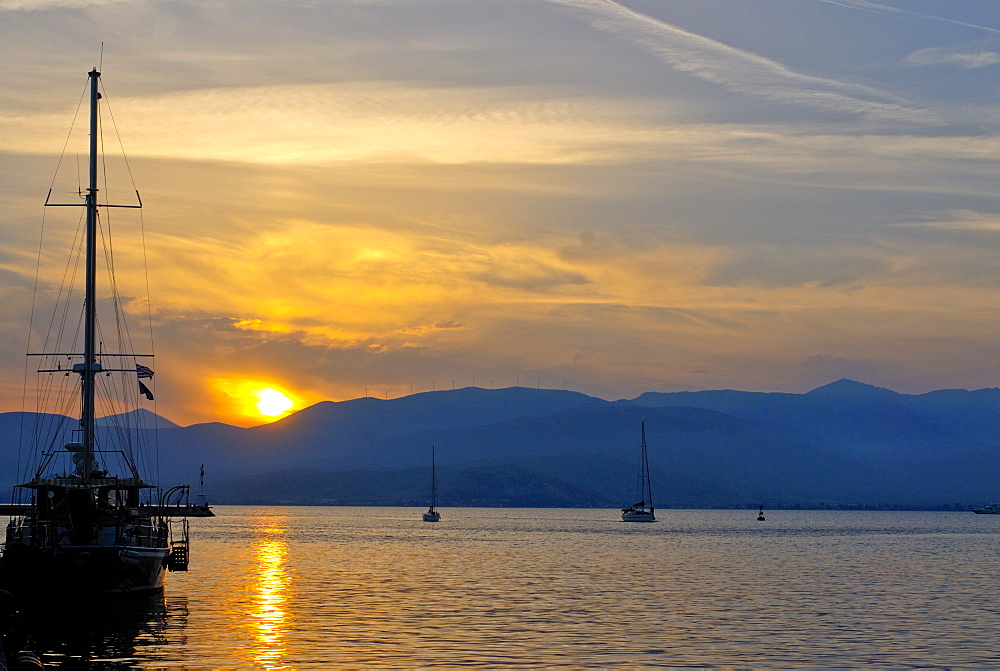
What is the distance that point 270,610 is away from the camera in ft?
194

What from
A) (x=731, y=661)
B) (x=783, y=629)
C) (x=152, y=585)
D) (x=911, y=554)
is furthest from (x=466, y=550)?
(x=731, y=661)

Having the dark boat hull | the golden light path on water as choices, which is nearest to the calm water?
the golden light path on water

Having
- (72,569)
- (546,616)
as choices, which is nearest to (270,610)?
(72,569)

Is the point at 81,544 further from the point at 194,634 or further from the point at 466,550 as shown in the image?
the point at 466,550

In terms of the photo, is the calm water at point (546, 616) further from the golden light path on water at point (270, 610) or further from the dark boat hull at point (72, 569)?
the dark boat hull at point (72, 569)

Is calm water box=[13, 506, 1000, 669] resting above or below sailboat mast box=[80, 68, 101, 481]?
below

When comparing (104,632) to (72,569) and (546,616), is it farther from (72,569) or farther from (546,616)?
(546,616)

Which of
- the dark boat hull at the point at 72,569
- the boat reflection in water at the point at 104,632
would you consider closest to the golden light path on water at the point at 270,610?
the boat reflection in water at the point at 104,632

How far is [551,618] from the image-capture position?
54.5 metres

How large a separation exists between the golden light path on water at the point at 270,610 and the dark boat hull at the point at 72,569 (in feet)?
21.1

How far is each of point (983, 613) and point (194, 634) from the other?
3838 centimetres

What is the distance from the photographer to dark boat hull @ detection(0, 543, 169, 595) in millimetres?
55125

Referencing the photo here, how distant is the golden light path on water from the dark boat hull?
644 cm

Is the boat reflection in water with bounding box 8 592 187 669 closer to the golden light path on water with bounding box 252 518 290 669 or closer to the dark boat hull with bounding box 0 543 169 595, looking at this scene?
the dark boat hull with bounding box 0 543 169 595
